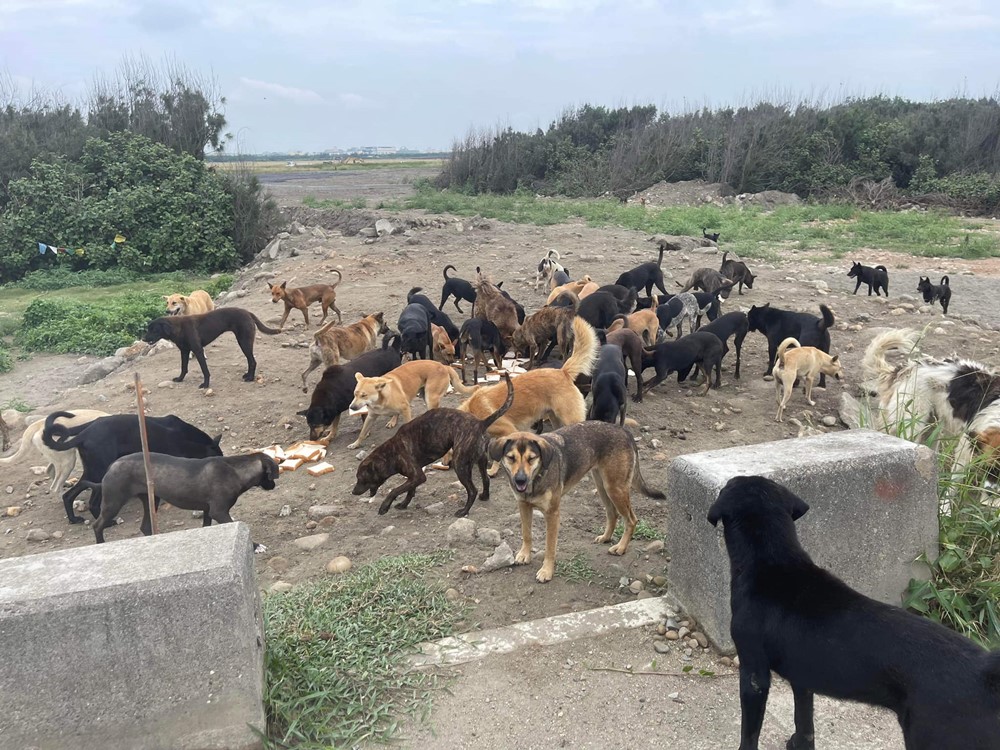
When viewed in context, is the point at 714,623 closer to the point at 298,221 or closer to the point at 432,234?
the point at 432,234

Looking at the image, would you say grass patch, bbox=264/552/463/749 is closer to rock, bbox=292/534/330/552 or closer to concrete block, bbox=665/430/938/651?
rock, bbox=292/534/330/552

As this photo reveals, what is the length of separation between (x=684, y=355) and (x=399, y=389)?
356 cm

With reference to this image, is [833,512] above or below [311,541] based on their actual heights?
above

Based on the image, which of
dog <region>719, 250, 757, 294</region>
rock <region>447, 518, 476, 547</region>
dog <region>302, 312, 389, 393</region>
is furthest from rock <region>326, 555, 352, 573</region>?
dog <region>719, 250, 757, 294</region>

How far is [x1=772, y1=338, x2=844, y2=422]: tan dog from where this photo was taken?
28.2 feet

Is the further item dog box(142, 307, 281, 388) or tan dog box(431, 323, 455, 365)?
tan dog box(431, 323, 455, 365)

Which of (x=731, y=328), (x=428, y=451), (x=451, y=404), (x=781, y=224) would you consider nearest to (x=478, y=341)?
Answer: (x=451, y=404)

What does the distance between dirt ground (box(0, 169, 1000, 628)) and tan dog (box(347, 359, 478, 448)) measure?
51 cm

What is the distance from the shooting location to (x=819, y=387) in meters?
9.77

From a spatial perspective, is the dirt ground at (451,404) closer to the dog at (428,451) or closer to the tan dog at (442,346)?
the dog at (428,451)

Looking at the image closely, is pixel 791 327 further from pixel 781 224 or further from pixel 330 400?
pixel 781 224

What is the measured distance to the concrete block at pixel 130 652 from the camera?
9.81ft

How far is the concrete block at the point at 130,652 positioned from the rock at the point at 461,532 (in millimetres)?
2340

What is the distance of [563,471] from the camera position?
16.6 feet
